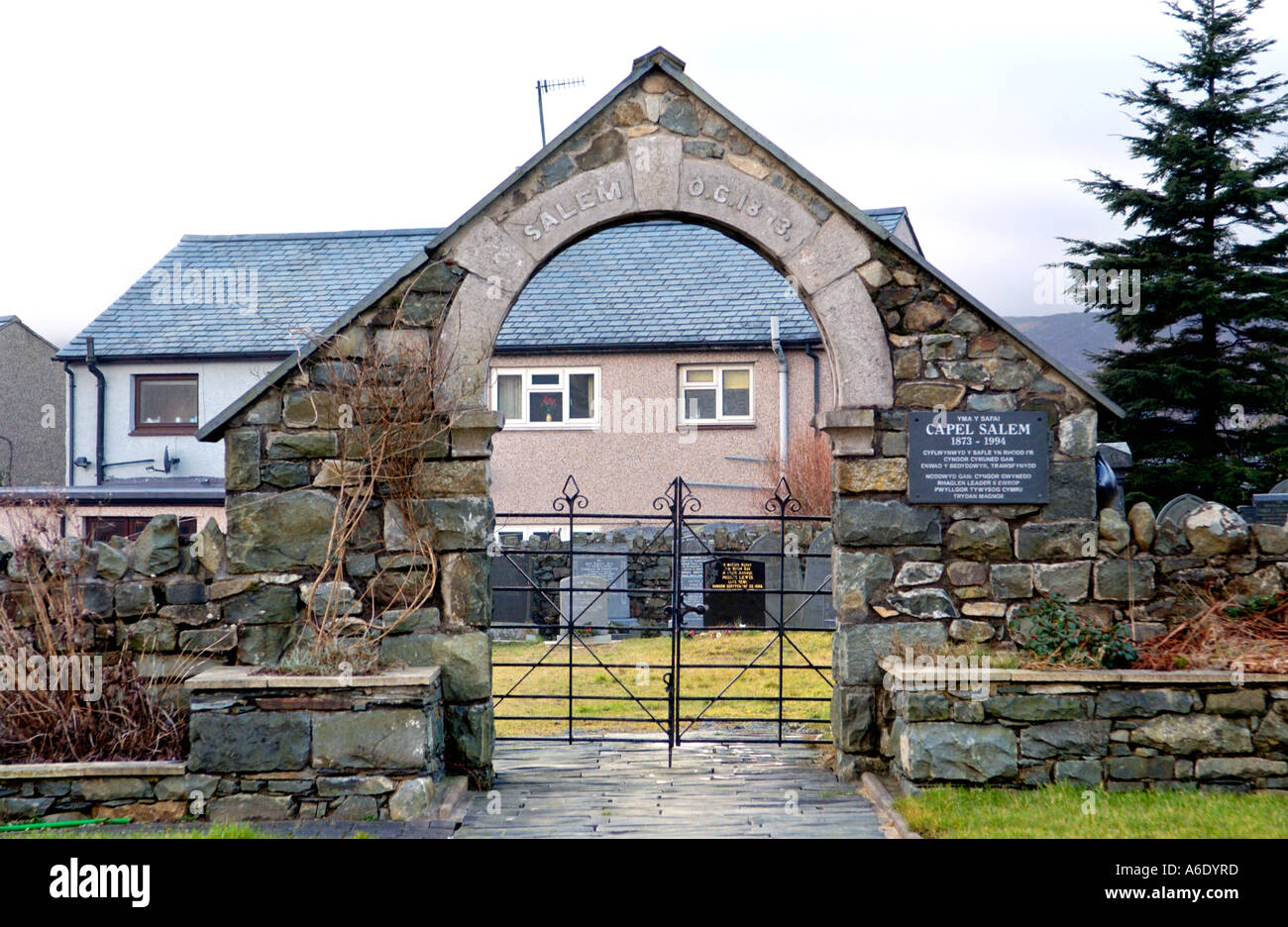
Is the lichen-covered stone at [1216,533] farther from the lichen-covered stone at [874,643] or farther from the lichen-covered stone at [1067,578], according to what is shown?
the lichen-covered stone at [874,643]

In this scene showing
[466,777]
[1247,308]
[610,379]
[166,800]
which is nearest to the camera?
[166,800]

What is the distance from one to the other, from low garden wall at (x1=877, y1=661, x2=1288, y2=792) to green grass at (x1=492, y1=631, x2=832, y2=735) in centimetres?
206

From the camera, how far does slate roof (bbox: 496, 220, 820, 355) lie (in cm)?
1825

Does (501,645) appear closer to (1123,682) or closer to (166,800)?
(166,800)

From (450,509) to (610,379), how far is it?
12.3 meters

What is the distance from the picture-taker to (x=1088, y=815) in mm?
5645

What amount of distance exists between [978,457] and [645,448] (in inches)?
494

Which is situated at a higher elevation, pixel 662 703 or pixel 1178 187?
pixel 1178 187

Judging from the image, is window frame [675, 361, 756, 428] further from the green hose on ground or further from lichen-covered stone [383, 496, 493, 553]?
the green hose on ground

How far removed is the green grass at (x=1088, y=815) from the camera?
539cm

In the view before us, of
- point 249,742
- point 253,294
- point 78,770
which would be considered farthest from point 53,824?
point 253,294

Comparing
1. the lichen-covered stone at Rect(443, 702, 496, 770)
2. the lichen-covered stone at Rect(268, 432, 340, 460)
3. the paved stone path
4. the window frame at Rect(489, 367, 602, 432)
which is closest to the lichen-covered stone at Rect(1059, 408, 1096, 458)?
the paved stone path

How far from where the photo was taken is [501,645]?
14383mm

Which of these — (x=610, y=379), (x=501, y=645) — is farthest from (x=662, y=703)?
(x=610, y=379)
